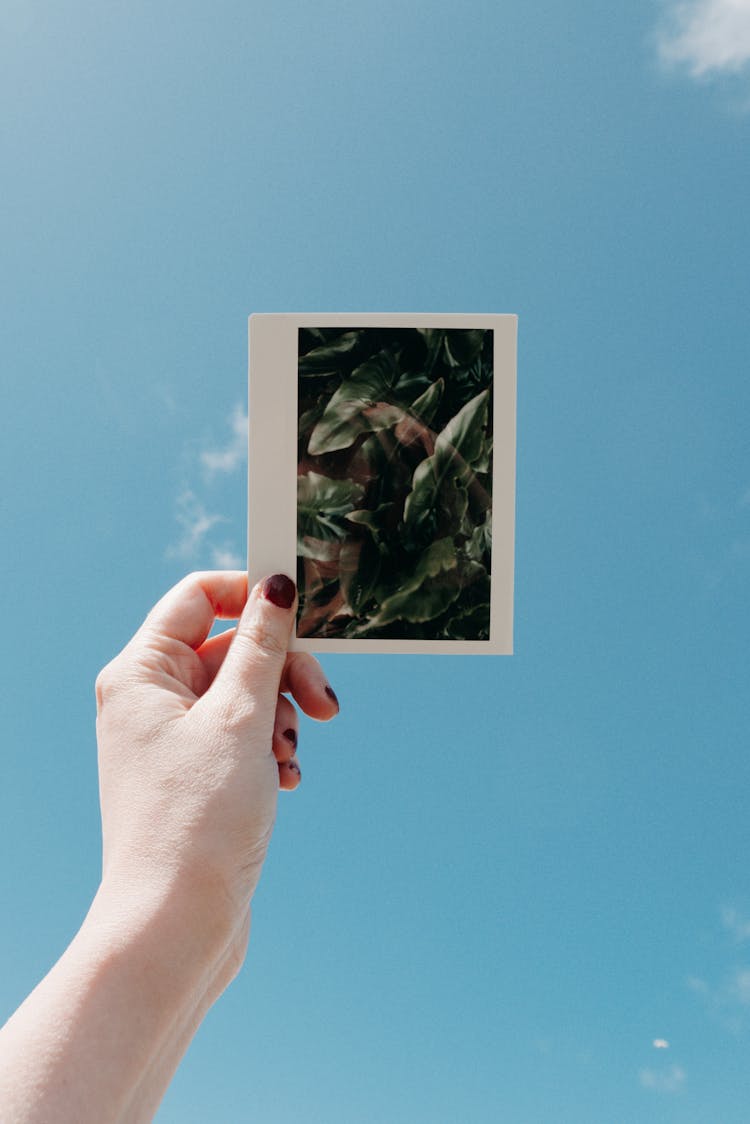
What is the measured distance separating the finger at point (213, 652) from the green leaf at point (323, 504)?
442 millimetres

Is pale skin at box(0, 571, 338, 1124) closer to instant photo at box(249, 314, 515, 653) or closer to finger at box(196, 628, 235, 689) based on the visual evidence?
finger at box(196, 628, 235, 689)

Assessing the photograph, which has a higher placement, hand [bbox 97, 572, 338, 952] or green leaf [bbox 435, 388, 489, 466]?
green leaf [bbox 435, 388, 489, 466]

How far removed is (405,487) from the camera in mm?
2967

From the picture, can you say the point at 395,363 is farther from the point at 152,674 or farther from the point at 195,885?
the point at 195,885

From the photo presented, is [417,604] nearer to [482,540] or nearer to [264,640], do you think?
[482,540]

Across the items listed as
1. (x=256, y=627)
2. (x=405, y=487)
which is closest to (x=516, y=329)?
(x=405, y=487)

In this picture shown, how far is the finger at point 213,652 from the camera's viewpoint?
2975 mm

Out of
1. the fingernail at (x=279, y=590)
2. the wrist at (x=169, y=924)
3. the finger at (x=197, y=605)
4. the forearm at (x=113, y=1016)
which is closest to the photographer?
the forearm at (x=113, y=1016)

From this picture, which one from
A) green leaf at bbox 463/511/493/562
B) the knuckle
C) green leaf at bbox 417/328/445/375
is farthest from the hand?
green leaf at bbox 417/328/445/375

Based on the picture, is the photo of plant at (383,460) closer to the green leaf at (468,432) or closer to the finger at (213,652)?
the green leaf at (468,432)

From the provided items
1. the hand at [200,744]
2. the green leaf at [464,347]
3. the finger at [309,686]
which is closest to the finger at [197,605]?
the hand at [200,744]

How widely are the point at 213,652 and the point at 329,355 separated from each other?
1071 mm

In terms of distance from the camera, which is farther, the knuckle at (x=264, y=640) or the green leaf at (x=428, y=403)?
the green leaf at (x=428, y=403)

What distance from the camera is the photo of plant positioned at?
9.65ft
